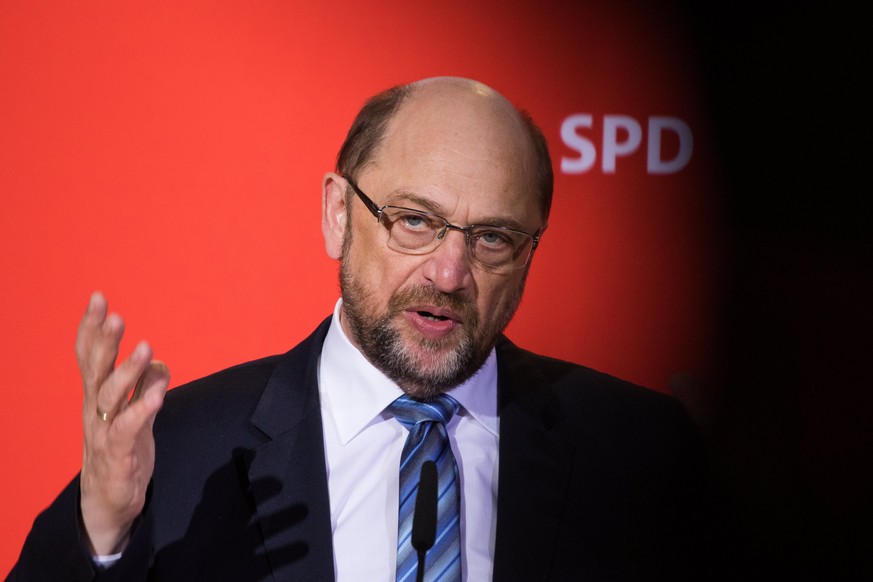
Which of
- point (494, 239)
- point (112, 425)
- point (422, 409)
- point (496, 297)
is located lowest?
point (422, 409)

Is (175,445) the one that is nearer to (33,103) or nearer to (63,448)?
(63,448)

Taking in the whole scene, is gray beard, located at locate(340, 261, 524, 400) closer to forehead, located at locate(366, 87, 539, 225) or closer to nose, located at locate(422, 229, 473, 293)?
nose, located at locate(422, 229, 473, 293)

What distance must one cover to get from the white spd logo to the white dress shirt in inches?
26.0

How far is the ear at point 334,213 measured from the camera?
1884 millimetres

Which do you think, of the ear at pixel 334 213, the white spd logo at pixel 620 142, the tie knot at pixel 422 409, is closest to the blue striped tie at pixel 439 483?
the tie knot at pixel 422 409

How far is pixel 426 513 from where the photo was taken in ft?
4.20

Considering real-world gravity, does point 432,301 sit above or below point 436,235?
below

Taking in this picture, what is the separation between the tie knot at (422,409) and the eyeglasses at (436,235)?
0.94ft

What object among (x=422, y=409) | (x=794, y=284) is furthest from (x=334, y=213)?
(x=794, y=284)

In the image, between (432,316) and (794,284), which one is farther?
(794,284)

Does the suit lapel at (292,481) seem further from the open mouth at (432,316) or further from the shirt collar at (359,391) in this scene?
the open mouth at (432,316)

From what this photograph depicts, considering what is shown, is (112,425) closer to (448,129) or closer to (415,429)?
(415,429)

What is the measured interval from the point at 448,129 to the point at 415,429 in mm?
596

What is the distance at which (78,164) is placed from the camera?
1.96 m
